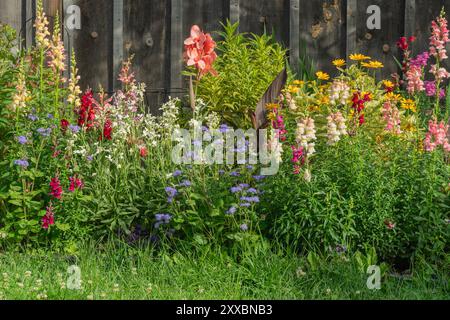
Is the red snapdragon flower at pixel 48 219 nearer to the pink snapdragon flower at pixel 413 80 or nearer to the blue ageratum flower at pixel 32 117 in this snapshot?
the blue ageratum flower at pixel 32 117

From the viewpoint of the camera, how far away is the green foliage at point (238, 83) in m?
7.00

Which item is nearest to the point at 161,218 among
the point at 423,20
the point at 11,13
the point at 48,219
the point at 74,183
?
the point at 74,183

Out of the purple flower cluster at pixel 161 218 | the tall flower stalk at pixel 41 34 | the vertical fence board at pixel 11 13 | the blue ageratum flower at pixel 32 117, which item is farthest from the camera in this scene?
the vertical fence board at pixel 11 13

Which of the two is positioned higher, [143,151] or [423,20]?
[423,20]

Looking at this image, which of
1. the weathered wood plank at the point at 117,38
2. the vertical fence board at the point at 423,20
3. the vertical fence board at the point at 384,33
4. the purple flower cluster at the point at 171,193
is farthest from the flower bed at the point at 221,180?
the vertical fence board at the point at 423,20

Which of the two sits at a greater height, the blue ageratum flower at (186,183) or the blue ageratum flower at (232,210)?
the blue ageratum flower at (186,183)

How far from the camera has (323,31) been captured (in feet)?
27.2

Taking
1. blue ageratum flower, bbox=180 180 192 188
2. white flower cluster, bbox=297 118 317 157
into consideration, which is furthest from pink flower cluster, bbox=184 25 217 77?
white flower cluster, bbox=297 118 317 157

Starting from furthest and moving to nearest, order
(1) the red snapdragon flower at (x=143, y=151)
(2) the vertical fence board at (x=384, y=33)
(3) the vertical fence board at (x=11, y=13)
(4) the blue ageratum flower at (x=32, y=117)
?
(2) the vertical fence board at (x=384, y=33) < (3) the vertical fence board at (x=11, y=13) < (1) the red snapdragon flower at (x=143, y=151) < (4) the blue ageratum flower at (x=32, y=117)

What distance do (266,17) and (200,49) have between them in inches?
87.8

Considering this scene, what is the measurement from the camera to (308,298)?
4527 millimetres

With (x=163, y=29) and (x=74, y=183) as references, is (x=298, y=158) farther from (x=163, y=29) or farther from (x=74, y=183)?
(x=163, y=29)

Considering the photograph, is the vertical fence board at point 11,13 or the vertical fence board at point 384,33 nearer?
the vertical fence board at point 11,13

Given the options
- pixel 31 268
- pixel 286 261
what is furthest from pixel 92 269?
pixel 286 261
